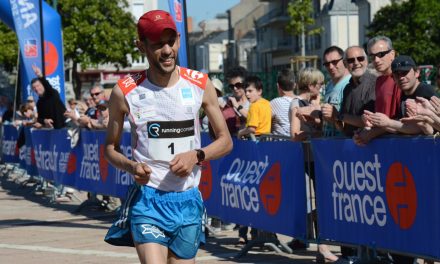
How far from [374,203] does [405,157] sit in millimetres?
616

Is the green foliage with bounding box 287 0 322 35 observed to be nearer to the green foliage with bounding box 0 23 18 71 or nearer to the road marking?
the green foliage with bounding box 0 23 18 71

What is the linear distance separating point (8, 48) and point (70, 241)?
5169 centimetres

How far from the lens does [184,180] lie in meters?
6.00

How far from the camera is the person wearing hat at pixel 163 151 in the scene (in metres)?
5.88

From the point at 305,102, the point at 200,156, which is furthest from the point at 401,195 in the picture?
the point at 200,156

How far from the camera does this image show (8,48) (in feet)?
205

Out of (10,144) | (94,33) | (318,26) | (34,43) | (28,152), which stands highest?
(318,26)

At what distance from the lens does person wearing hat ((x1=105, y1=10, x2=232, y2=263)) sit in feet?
19.3

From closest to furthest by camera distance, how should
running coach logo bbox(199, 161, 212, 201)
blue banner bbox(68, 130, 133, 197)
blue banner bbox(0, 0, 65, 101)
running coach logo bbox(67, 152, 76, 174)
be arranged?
running coach logo bbox(199, 161, 212, 201)
blue banner bbox(68, 130, 133, 197)
running coach logo bbox(67, 152, 76, 174)
blue banner bbox(0, 0, 65, 101)

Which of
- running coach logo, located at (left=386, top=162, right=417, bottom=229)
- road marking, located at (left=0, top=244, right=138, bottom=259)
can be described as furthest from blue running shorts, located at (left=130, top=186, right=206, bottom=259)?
road marking, located at (left=0, top=244, right=138, bottom=259)

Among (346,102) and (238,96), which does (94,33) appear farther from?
(346,102)

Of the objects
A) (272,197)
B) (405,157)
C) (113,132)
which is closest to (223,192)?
(272,197)

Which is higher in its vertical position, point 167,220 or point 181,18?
point 181,18

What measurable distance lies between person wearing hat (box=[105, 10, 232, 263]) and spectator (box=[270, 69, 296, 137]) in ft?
17.4
